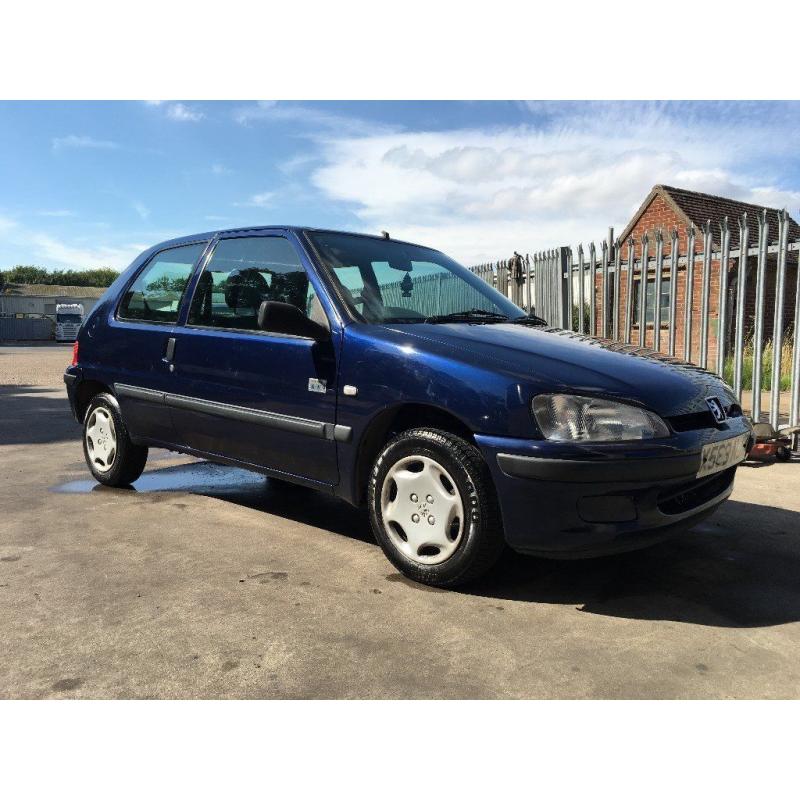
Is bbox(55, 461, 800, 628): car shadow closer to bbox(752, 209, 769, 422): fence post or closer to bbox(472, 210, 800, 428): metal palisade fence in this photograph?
bbox(472, 210, 800, 428): metal palisade fence

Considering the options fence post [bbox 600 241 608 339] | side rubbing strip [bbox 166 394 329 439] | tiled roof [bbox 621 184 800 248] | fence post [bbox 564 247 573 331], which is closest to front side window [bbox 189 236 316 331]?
side rubbing strip [bbox 166 394 329 439]

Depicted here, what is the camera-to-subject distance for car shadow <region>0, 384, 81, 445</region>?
7130 millimetres

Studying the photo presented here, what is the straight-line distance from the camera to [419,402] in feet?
9.87

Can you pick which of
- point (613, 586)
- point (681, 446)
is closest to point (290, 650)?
point (613, 586)

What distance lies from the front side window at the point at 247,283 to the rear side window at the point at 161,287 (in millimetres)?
212

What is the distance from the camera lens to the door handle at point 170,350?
4219mm

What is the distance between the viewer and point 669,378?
3072 mm

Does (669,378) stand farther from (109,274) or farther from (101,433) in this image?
(109,274)

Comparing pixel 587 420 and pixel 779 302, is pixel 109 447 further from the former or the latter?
pixel 779 302

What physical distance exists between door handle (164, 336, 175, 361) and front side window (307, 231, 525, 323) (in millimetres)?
1138

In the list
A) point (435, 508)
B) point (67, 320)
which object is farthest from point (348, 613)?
point (67, 320)

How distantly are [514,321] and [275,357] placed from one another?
1.32 metres

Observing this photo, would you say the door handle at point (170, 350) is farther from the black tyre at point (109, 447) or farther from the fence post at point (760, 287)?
the fence post at point (760, 287)

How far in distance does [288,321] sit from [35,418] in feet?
21.6
